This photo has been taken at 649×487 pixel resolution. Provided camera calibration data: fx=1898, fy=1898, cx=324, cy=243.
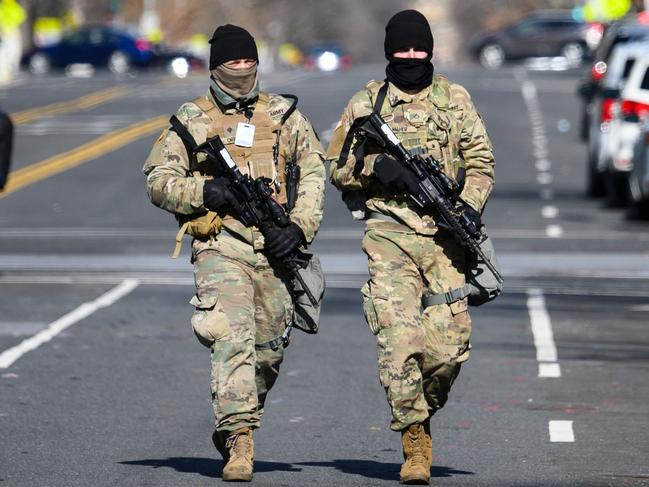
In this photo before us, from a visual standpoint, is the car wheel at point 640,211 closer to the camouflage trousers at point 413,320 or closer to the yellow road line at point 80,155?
the yellow road line at point 80,155

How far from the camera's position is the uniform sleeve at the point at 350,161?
8117 millimetres

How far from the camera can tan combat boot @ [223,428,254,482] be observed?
25.5 feet

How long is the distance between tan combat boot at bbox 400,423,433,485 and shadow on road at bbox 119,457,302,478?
666mm

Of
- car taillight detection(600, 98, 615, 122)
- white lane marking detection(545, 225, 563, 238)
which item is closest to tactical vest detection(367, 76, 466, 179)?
white lane marking detection(545, 225, 563, 238)

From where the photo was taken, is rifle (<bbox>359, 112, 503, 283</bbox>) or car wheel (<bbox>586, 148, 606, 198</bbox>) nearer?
rifle (<bbox>359, 112, 503, 283</bbox>)

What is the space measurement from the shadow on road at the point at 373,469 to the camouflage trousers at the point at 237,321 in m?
0.58

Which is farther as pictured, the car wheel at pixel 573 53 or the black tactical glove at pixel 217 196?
the car wheel at pixel 573 53

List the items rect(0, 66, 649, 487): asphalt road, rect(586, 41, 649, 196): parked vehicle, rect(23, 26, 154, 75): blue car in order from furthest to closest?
rect(23, 26, 154, 75): blue car
rect(586, 41, 649, 196): parked vehicle
rect(0, 66, 649, 487): asphalt road

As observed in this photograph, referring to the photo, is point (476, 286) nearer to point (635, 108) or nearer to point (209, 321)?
point (209, 321)

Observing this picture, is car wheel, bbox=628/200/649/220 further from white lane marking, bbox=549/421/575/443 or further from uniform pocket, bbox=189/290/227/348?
uniform pocket, bbox=189/290/227/348

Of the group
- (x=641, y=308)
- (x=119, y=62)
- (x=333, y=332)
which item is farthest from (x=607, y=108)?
(x=119, y=62)

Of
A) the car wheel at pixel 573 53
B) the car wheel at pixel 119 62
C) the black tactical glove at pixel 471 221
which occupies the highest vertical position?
the black tactical glove at pixel 471 221

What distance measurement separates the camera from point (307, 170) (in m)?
8.20

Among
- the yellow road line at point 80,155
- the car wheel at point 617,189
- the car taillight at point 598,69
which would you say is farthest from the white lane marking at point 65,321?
the car taillight at point 598,69
